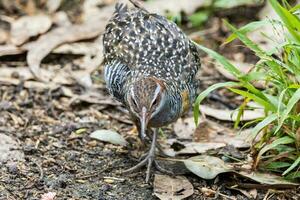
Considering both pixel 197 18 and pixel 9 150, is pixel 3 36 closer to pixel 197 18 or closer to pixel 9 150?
pixel 197 18

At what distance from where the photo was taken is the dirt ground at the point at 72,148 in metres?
5.08

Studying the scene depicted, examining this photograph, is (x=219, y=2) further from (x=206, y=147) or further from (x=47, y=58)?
(x=206, y=147)

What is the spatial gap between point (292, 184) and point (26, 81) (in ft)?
9.94

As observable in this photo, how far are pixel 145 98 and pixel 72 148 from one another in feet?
3.79

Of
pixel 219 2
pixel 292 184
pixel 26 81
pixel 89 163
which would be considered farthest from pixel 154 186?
pixel 219 2

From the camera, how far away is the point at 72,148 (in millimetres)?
5777

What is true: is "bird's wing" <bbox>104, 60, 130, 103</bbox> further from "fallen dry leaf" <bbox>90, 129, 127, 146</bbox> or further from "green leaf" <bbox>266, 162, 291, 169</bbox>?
"green leaf" <bbox>266, 162, 291, 169</bbox>

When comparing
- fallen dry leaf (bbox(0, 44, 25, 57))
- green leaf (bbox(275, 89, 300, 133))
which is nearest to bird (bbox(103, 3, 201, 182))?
green leaf (bbox(275, 89, 300, 133))

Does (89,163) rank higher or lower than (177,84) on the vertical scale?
lower

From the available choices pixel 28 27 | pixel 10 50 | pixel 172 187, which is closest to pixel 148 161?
pixel 172 187

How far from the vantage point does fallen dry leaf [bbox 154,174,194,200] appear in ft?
16.6

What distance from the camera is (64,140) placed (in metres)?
5.91

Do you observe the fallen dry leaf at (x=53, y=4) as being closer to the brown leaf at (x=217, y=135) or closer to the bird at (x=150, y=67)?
the bird at (x=150, y=67)

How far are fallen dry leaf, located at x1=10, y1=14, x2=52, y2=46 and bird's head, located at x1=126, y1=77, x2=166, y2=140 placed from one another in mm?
2770
